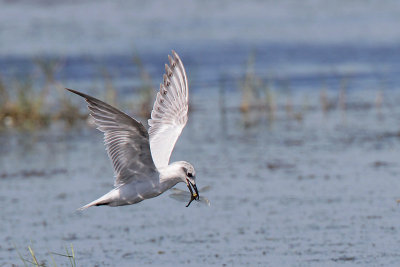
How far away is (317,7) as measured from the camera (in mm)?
35156

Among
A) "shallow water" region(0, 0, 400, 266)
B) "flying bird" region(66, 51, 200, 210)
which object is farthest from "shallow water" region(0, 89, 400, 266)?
"flying bird" region(66, 51, 200, 210)

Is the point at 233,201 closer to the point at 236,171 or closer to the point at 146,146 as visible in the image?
the point at 236,171

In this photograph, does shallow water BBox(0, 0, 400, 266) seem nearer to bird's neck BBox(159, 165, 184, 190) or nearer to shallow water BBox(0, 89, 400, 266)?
shallow water BBox(0, 89, 400, 266)

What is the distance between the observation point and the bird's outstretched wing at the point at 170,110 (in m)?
7.34

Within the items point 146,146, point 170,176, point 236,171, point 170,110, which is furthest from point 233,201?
point 146,146

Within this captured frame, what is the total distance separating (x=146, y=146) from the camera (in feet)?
21.4

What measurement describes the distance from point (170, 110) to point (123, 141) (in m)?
1.12

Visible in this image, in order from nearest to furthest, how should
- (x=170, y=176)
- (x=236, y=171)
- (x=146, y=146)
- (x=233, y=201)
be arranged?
1. (x=146, y=146)
2. (x=170, y=176)
3. (x=233, y=201)
4. (x=236, y=171)

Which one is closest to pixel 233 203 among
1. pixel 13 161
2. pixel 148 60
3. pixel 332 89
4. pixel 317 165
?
pixel 317 165

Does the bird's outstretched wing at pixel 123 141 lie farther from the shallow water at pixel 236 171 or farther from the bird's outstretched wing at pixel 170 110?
the shallow water at pixel 236 171

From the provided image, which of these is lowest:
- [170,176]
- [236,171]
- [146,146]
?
[236,171]

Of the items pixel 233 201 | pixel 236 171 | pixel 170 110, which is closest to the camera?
pixel 170 110

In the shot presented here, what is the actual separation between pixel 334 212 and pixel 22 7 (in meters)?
27.3

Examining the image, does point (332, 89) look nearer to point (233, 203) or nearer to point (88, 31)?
point (233, 203)
